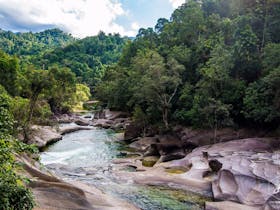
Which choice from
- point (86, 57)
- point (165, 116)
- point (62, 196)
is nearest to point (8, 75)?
point (165, 116)

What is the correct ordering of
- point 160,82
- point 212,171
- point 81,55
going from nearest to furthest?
point 212,171, point 160,82, point 81,55

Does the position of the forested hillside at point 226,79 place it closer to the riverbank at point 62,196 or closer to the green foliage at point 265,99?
the green foliage at point 265,99

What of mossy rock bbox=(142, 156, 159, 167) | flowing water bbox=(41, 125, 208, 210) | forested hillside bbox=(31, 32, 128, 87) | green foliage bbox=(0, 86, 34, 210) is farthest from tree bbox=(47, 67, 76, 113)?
green foliage bbox=(0, 86, 34, 210)

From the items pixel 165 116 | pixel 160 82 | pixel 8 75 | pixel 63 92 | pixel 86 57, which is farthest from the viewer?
pixel 86 57

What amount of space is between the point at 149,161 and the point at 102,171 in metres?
7.09

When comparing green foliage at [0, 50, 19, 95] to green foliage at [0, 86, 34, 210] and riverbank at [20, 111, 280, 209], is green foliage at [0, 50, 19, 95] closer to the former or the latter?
riverbank at [20, 111, 280, 209]

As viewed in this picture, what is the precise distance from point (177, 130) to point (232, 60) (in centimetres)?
1127

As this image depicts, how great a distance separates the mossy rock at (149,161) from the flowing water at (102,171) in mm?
3688

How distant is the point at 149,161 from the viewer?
3219cm

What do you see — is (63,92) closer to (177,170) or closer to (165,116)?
(165,116)

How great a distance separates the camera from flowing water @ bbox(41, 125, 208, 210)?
774 inches

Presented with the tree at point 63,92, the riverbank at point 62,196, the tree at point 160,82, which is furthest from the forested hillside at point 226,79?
the tree at point 63,92

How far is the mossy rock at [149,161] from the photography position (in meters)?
31.0

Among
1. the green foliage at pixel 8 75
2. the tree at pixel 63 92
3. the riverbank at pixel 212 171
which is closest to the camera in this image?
the riverbank at pixel 212 171
